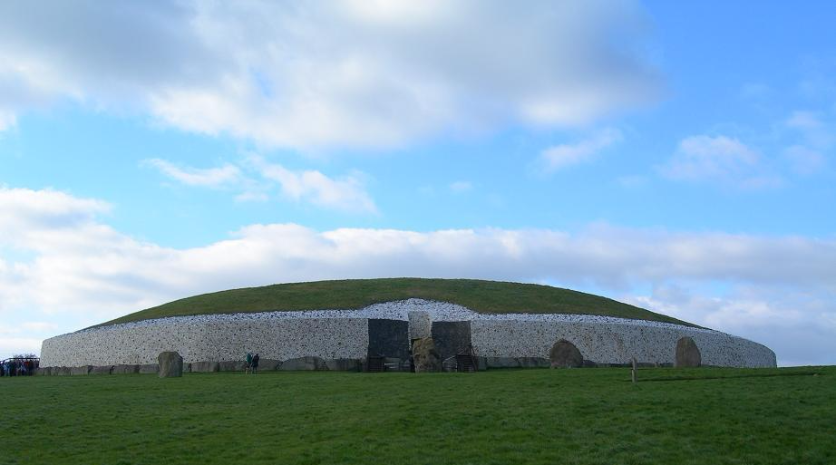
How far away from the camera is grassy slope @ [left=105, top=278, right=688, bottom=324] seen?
42188mm

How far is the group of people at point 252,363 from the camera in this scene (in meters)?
34.3

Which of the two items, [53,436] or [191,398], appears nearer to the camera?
[53,436]

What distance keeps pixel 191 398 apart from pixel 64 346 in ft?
72.1

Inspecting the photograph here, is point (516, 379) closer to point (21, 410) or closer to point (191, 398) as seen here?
point (191, 398)

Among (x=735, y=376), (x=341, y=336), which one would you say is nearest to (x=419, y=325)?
(x=341, y=336)

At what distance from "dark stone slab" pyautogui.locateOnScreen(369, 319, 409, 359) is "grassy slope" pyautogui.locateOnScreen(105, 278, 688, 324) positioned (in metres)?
3.26


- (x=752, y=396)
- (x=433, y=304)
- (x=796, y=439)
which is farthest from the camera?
(x=433, y=304)

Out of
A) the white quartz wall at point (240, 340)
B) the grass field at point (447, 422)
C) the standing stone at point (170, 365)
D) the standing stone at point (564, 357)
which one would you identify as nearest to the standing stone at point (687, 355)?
the standing stone at point (564, 357)

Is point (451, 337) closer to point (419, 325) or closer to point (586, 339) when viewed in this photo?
point (419, 325)

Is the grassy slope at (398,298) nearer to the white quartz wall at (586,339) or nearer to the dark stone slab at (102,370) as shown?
the white quartz wall at (586,339)

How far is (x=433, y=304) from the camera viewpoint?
139ft

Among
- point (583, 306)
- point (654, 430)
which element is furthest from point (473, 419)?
point (583, 306)

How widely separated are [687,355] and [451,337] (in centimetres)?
1132

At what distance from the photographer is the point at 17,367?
145ft
